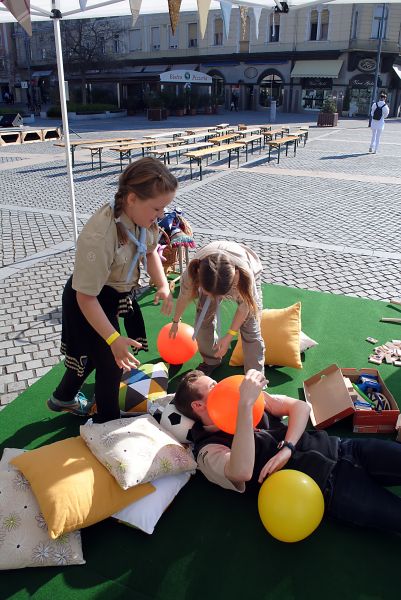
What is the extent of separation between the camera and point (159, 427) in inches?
129

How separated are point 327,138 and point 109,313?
23643 mm

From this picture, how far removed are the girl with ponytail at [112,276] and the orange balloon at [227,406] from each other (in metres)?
0.54

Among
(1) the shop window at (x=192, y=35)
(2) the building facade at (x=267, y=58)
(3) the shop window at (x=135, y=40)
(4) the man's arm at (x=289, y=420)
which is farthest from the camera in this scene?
(3) the shop window at (x=135, y=40)

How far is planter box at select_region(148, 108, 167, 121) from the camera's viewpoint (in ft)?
112

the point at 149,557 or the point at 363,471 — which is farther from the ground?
the point at 363,471

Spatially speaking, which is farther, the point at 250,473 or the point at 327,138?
the point at 327,138

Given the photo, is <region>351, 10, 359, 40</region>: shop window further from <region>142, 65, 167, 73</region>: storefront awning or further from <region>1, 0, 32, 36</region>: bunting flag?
<region>1, 0, 32, 36</region>: bunting flag

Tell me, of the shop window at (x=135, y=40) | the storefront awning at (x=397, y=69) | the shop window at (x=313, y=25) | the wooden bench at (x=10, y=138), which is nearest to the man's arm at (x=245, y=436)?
the wooden bench at (x=10, y=138)

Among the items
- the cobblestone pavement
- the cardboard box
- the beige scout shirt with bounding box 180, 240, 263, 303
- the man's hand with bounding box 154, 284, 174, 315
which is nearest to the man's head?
the man's hand with bounding box 154, 284, 174, 315

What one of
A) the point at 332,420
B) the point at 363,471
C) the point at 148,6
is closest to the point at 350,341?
the point at 332,420

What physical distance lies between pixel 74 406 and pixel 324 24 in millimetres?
44454

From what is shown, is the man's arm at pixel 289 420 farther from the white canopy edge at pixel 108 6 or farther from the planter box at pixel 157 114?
the planter box at pixel 157 114

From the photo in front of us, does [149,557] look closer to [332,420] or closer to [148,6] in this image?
[332,420]

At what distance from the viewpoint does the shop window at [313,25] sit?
39.7 meters
